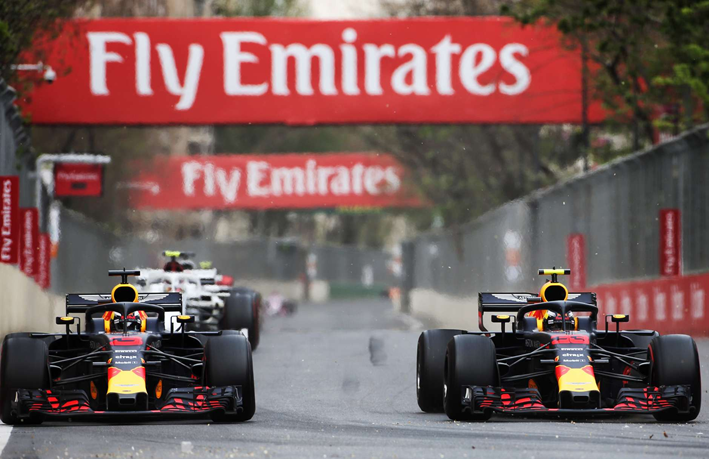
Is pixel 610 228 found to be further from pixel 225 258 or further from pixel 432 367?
pixel 225 258

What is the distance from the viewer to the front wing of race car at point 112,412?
1188 centimetres

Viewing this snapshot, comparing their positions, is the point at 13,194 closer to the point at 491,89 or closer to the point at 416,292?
the point at 491,89

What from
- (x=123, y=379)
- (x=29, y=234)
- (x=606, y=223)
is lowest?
(x=123, y=379)

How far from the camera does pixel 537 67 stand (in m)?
34.5

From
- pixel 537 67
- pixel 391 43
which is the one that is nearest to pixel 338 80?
pixel 391 43

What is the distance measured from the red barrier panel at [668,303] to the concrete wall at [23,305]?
8913 millimetres

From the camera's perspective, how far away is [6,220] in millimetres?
25719

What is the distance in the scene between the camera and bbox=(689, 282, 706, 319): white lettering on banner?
2344cm

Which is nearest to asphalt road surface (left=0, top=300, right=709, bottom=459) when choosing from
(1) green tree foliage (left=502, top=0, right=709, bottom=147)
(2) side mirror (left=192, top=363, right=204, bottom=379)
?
(2) side mirror (left=192, top=363, right=204, bottom=379)

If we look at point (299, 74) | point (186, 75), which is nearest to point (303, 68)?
point (299, 74)

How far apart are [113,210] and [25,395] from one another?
143 ft

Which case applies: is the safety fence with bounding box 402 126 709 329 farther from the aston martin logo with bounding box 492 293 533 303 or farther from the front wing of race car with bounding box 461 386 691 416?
the front wing of race car with bounding box 461 386 691 416

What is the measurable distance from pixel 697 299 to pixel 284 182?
4362cm

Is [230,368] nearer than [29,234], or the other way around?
[230,368]
